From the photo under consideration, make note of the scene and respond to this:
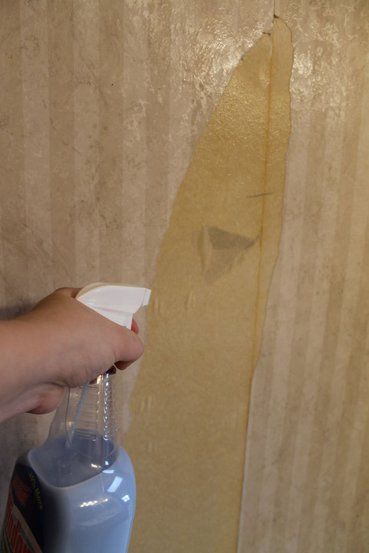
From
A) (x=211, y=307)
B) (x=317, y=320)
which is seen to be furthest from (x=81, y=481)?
(x=317, y=320)

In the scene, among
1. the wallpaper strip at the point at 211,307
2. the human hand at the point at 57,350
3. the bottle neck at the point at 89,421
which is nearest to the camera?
the human hand at the point at 57,350

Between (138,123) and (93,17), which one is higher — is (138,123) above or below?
below

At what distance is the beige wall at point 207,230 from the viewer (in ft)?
1.95

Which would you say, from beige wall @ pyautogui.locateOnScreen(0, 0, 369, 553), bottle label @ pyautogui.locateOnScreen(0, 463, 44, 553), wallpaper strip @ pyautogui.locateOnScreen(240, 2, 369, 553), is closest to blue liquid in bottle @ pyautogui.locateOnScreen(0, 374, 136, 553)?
bottle label @ pyautogui.locateOnScreen(0, 463, 44, 553)

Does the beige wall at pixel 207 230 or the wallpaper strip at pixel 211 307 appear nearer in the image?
the beige wall at pixel 207 230

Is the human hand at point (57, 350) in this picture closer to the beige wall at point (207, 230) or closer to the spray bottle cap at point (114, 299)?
the spray bottle cap at point (114, 299)

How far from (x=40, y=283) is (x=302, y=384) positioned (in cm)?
62

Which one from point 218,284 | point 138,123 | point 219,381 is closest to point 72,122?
point 138,123

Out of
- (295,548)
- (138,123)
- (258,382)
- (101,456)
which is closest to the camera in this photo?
(101,456)

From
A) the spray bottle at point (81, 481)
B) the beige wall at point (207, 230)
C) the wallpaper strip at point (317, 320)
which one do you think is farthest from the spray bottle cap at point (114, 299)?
the wallpaper strip at point (317, 320)

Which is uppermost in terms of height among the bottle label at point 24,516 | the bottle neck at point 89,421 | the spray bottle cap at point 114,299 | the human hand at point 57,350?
the spray bottle cap at point 114,299

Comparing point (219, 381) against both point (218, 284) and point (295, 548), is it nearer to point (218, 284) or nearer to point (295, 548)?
point (218, 284)

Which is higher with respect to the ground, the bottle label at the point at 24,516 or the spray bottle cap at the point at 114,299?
the spray bottle cap at the point at 114,299

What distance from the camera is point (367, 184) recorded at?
3.07 feet
